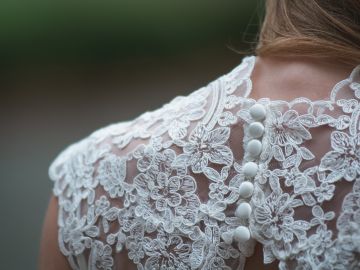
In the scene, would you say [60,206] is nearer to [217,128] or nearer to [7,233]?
[217,128]

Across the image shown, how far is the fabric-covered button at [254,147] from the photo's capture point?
114 centimetres

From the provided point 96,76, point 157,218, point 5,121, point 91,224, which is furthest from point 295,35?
point 96,76

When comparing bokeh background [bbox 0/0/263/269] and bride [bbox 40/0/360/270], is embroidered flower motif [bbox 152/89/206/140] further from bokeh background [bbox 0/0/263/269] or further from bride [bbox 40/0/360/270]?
bokeh background [bbox 0/0/263/269]

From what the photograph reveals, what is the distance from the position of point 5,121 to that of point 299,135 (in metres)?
5.91

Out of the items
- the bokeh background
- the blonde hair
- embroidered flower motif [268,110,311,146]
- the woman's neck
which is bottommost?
the bokeh background

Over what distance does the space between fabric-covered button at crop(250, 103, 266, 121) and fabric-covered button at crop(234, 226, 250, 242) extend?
0.19m

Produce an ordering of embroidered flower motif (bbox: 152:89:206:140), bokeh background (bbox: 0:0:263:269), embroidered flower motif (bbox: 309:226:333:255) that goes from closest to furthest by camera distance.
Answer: embroidered flower motif (bbox: 309:226:333:255)
embroidered flower motif (bbox: 152:89:206:140)
bokeh background (bbox: 0:0:263:269)

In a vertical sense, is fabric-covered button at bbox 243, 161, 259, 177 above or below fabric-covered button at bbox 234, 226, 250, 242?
above

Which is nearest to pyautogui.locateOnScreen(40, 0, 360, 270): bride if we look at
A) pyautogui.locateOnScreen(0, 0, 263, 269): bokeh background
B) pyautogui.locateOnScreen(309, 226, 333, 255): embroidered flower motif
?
pyautogui.locateOnScreen(309, 226, 333, 255): embroidered flower motif

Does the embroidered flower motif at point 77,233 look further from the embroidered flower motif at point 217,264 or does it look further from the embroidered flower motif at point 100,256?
the embroidered flower motif at point 217,264

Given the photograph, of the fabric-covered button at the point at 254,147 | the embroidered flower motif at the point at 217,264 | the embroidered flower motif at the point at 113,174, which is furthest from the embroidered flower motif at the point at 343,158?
the embroidered flower motif at the point at 113,174

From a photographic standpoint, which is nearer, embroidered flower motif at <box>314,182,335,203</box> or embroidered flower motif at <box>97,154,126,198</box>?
embroidered flower motif at <box>314,182,335,203</box>

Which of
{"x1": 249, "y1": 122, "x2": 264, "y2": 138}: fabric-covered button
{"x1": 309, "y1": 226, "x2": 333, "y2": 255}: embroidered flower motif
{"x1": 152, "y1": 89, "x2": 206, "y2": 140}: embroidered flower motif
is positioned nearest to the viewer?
{"x1": 309, "y1": 226, "x2": 333, "y2": 255}: embroidered flower motif

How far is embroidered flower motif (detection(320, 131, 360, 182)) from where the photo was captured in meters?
1.05
